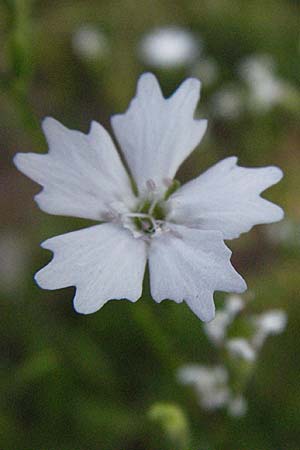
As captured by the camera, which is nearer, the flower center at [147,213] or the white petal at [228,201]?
the white petal at [228,201]

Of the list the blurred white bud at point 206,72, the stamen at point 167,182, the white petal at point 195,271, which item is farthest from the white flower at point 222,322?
the blurred white bud at point 206,72

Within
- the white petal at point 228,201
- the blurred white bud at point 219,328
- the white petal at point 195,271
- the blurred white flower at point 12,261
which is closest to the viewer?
the white petal at point 195,271

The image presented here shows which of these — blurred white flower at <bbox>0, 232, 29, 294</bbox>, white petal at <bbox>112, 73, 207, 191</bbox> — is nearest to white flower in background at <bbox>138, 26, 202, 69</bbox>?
blurred white flower at <bbox>0, 232, 29, 294</bbox>

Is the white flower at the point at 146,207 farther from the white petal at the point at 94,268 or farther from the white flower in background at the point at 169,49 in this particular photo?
the white flower in background at the point at 169,49

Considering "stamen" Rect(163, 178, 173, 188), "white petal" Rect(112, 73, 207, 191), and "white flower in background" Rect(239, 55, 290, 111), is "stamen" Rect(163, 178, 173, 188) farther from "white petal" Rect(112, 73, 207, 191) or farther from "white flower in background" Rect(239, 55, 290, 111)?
"white flower in background" Rect(239, 55, 290, 111)

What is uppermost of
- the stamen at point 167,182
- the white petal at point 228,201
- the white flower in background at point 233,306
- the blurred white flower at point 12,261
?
the stamen at point 167,182

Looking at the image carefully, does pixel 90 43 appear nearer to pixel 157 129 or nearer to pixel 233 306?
pixel 157 129
